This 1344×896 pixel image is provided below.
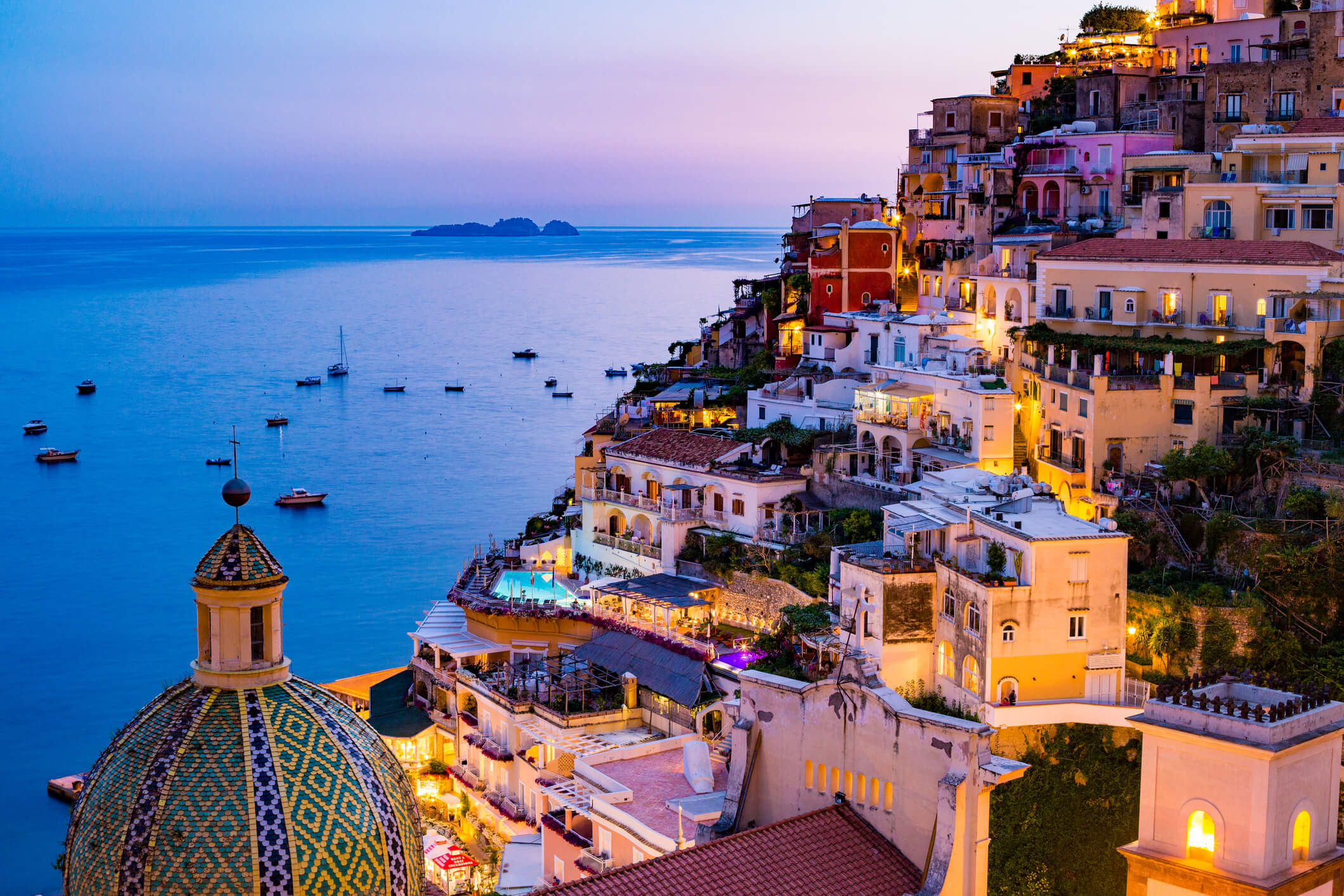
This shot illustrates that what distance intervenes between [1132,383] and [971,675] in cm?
715

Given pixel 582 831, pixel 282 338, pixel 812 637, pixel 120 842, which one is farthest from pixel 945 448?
pixel 282 338

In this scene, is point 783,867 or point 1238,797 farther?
point 1238,797

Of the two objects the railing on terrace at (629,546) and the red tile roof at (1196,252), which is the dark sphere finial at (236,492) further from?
the railing on terrace at (629,546)

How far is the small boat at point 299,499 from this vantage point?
190 feet

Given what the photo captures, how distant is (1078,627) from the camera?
22.0 meters

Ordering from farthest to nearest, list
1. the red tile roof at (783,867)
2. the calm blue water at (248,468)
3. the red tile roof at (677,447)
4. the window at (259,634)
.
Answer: the calm blue water at (248,468)
the red tile roof at (677,447)
the red tile roof at (783,867)
the window at (259,634)

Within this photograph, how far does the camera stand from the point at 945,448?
30375 millimetres

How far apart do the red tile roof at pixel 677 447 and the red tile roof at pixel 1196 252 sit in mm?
7988

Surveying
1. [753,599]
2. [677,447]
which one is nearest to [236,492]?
[753,599]

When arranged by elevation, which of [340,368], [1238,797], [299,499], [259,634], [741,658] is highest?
[259,634]

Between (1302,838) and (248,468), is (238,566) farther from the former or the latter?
(248,468)

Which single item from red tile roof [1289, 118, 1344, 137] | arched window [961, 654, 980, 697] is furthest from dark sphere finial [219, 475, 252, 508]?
red tile roof [1289, 118, 1344, 137]

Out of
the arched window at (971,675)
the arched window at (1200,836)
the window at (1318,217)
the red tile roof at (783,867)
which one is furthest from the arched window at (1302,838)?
the window at (1318,217)

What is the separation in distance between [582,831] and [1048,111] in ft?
97.8
